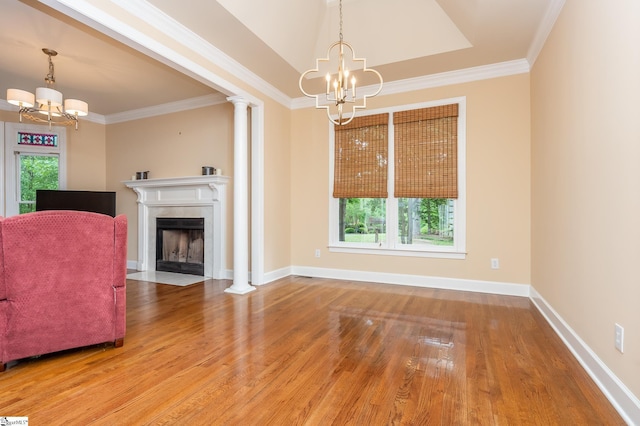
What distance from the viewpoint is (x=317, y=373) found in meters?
2.04

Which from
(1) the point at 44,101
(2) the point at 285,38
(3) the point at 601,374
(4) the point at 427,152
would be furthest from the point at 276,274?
(3) the point at 601,374

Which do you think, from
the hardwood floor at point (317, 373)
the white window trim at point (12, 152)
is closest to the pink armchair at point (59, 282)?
the hardwood floor at point (317, 373)

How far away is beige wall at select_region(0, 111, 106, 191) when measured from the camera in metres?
5.78

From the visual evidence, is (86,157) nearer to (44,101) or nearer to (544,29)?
(44,101)

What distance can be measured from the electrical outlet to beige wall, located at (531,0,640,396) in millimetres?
33

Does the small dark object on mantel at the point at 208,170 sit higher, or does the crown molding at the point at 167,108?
the crown molding at the point at 167,108

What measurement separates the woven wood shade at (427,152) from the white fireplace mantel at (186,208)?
267cm

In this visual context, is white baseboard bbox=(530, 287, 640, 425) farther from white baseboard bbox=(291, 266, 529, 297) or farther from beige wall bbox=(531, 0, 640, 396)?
white baseboard bbox=(291, 266, 529, 297)

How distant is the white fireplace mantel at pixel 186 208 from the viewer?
5.01 metres

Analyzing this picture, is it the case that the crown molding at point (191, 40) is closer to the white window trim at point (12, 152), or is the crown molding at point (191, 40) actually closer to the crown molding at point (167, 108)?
the crown molding at point (167, 108)

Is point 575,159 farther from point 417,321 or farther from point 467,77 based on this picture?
point 467,77

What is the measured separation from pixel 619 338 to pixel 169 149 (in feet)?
19.7

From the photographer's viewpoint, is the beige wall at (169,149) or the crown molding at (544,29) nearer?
the crown molding at (544,29)

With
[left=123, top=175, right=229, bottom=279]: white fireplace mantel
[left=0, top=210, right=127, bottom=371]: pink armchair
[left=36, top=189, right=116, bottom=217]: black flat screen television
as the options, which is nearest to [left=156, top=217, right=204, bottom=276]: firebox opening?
[left=123, top=175, right=229, bottom=279]: white fireplace mantel
